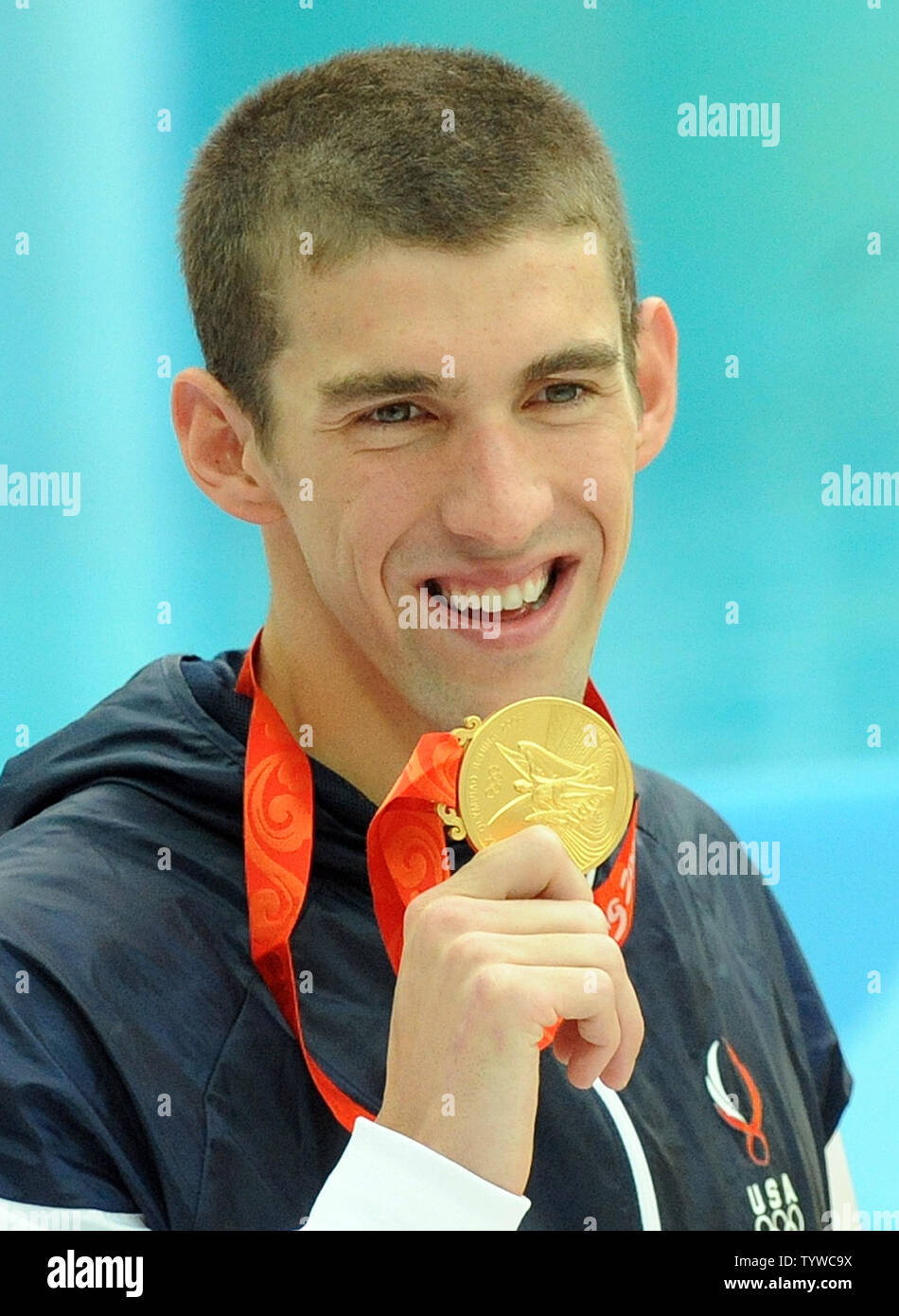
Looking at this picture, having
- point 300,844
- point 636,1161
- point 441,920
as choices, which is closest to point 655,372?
point 300,844

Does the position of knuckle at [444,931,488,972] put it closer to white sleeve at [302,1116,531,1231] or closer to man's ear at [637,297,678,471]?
white sleeve at [302,1116,531,1231]

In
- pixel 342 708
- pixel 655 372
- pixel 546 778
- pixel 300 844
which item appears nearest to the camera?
pixel 546 778

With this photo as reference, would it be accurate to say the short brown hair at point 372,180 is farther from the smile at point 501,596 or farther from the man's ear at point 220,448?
the smile at point 501,596

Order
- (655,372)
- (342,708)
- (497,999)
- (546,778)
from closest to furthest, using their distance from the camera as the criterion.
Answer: (497,999)
(546,778)
(342,708)
(655,372)

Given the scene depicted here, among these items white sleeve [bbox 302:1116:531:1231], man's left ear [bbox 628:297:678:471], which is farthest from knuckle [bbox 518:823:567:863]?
man's left ear [bbox 628:297:678:471]

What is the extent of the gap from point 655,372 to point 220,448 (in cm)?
53

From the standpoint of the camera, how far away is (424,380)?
1.70 meters

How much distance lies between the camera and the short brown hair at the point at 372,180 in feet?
5.52

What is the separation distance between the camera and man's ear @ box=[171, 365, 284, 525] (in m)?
1.84

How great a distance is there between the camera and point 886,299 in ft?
9.32

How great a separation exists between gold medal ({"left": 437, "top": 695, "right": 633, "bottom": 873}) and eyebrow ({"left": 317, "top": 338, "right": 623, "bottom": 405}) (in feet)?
1.09

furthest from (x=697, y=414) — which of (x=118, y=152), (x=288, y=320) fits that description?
(x=288, y=320)

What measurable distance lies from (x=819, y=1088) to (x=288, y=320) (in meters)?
1.25

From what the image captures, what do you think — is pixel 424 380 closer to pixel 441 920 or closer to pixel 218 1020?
pixel 441 920
